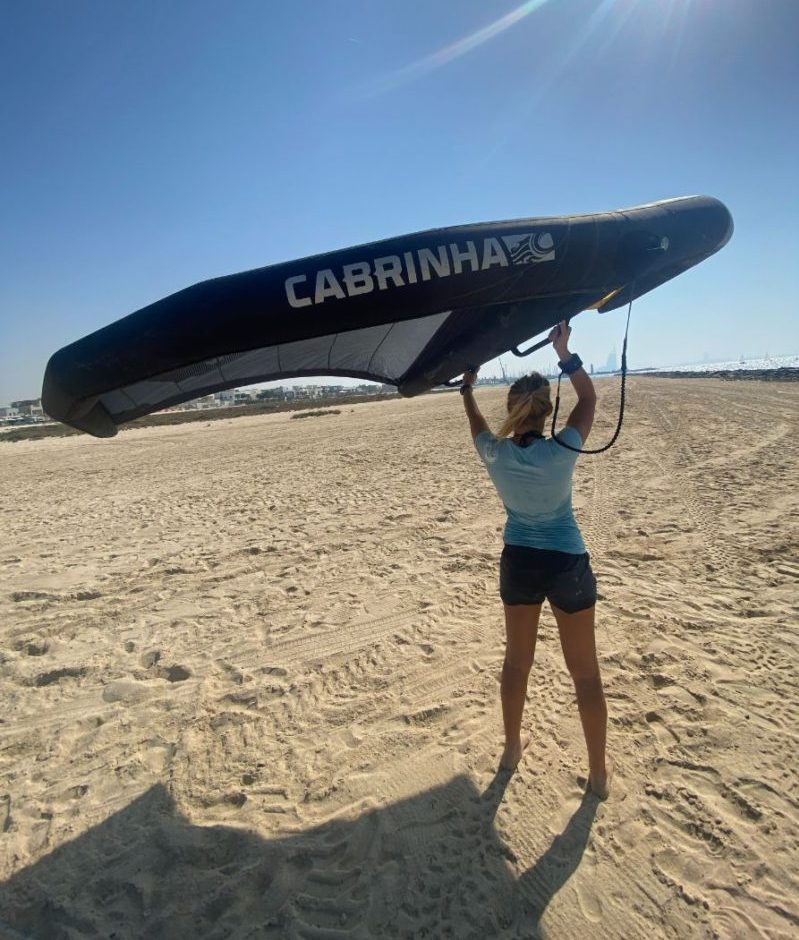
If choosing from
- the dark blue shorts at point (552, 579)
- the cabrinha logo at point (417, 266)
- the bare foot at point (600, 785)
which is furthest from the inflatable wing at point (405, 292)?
the bare foot at point (600, 785)

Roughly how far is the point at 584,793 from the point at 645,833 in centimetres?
29

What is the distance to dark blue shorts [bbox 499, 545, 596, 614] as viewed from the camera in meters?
2.17

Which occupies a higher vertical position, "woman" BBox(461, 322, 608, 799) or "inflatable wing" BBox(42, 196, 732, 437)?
"inflatable wing" BBox(42, 196, 732, 437)

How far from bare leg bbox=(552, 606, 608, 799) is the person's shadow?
170mm

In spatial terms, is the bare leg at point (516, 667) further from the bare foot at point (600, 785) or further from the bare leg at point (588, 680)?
the bare foot at point (600, 785)

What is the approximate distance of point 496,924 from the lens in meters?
1.93

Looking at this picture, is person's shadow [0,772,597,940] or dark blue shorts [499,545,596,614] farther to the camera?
dark blue shorts [499,545,596,614]

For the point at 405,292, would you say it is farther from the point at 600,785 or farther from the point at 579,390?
the point at 600,785

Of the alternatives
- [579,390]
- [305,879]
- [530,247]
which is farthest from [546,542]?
[305,879]

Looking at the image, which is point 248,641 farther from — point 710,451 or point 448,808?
point 710,451

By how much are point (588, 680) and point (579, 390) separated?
1.37 metres

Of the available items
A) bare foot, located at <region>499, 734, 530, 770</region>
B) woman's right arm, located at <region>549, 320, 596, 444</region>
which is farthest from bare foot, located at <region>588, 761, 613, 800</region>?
woman's right arm, located at <region>549, 320, 596, 444</region>

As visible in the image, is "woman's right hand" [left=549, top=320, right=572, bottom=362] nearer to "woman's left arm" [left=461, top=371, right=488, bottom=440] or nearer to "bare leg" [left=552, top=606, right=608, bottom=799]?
"woman's left arm" [left=461, top=371, right=488, bottom=440]

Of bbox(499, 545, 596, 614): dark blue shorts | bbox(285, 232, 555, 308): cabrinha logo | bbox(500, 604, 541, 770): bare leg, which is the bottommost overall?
bbox(500, 604, 541, 770): bare leg
